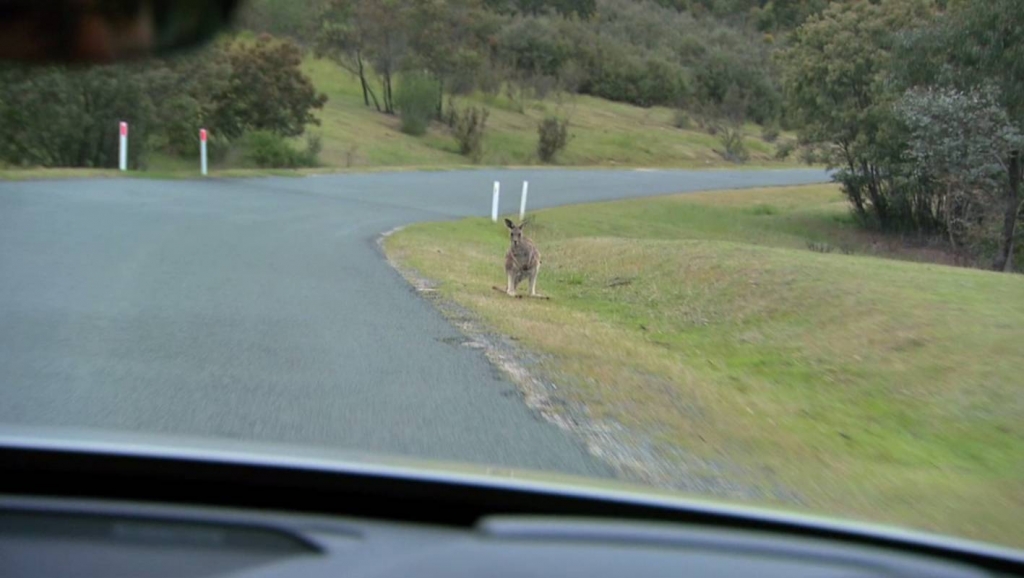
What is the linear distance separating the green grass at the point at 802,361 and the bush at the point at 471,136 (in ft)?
122

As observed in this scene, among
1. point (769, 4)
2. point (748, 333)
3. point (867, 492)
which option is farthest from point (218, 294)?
point (769, 4)

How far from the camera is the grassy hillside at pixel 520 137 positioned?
2100 inches

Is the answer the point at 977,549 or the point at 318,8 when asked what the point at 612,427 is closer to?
the point at 977,549

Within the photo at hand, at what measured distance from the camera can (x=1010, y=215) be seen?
28750 millimetres

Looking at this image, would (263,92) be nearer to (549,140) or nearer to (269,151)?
(269,151)

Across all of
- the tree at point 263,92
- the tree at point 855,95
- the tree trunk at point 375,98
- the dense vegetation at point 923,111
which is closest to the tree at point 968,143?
the dense vegetation at point 923,111

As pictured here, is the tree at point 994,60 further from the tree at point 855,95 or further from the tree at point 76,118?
the tree at point 76,118

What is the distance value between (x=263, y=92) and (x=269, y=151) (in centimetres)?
222

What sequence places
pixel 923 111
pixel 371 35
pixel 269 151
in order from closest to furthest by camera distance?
pixel 923 111 → pixel 269 151 → pixel 371 35

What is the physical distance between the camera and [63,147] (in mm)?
32438

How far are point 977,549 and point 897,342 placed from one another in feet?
32.8

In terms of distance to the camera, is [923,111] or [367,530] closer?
[367,530]

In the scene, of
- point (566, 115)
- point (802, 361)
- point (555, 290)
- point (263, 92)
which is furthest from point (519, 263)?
point (566, 115)

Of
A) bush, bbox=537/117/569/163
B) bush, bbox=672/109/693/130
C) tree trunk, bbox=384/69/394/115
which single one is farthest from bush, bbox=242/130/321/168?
bush, bbox=672/109/693/130
